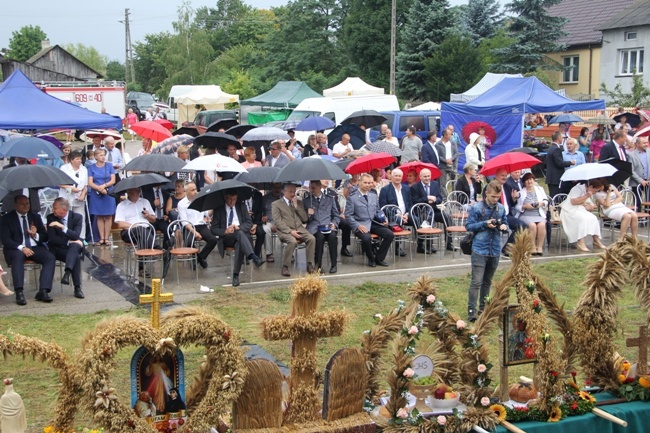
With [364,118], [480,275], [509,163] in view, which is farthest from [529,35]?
[480,275]

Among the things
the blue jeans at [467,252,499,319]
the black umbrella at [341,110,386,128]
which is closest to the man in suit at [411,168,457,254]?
the blue jeans at [467,252,499,319]

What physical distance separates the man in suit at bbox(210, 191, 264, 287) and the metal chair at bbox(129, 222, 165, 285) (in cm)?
96

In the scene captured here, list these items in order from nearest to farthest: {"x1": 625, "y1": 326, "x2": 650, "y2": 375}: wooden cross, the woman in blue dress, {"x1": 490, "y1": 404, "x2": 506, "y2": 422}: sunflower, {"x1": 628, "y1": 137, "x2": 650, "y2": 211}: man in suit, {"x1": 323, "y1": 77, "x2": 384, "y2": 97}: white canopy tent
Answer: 1. {"x1": 490, "y1": 404, "x2": 506, "y2": 422}: sunflower
2. {"x1": 625, "y1": 326, "x2": 650, "y2": 375}: wooden cross
3. the woman in blue dress
4. {"x1": 628, "y1": 137, "x2": 650, "y2": 211}: man in suit
5. {"x1": 323, "y1": 77, "x2": 384, "y2": 97}: white canopy tent

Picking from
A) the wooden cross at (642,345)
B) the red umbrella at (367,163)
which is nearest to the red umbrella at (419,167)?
the red umbrella at (367,163)

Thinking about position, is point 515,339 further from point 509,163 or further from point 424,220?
point 424,220

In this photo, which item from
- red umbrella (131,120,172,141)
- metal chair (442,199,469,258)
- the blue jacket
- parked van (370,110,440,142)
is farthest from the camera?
parked van (370,110,440,142)

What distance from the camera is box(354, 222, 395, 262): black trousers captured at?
1347 centimetres

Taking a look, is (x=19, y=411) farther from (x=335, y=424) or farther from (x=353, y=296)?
(x=353, y=296)

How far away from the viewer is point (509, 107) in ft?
78.4

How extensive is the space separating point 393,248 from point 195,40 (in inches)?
2015

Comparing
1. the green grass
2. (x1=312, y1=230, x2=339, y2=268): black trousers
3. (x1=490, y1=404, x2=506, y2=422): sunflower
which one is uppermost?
(x1=312, y1=230, x2=339, y2=268): black trousers

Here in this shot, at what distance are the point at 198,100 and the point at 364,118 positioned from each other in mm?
17294

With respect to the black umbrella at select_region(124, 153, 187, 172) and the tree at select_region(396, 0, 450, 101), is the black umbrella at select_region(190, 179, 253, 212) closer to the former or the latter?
the black umbrella at select_region(124, 153, 187, 172)

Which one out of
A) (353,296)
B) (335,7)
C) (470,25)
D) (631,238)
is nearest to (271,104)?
(470,25)
